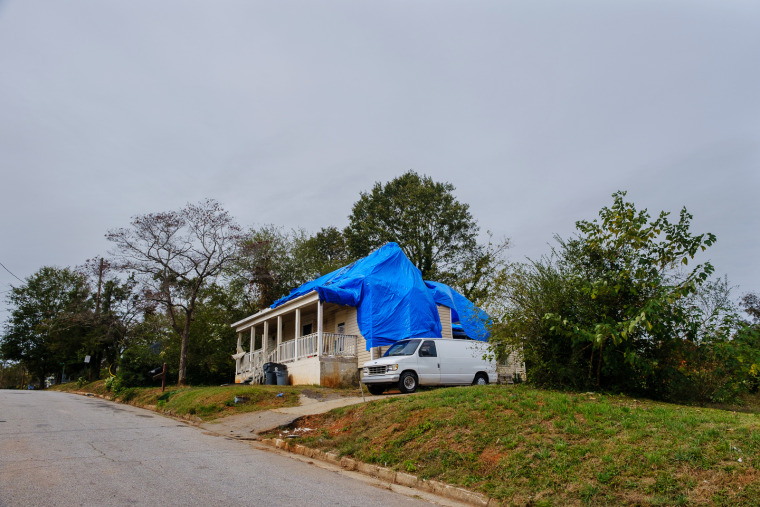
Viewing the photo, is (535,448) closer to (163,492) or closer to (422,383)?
(163,492)

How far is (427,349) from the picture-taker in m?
14.9

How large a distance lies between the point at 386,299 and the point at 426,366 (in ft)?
17.7

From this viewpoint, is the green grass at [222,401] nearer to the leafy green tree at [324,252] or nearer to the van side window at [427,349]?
the van side window at [427,349]

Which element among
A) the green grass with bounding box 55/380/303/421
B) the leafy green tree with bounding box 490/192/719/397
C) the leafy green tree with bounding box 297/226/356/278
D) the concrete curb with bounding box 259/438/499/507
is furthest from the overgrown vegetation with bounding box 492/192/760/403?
the leafy green tree with bounding box 297/226/356/278

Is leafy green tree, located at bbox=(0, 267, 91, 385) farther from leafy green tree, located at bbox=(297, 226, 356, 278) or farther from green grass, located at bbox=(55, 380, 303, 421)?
green grass, located at bbox=(55, 380, 303, 421)

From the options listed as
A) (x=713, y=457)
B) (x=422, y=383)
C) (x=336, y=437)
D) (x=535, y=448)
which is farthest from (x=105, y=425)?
(x=713, y=457)

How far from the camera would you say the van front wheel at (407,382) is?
14008mm

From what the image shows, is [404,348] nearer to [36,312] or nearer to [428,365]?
[428,365]

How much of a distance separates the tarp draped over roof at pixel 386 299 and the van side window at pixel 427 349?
11.5ft

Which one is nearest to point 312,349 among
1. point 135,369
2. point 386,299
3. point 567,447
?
point 386,299

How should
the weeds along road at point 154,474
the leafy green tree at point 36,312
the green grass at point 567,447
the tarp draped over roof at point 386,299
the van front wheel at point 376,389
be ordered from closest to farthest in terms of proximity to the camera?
the green grass at point 567,447 → the weeds along road at point 154,474 → the van front wheel at point 376,389 → the tarp draped over roof at point 386,299 → the leafy green tree at point 36,312

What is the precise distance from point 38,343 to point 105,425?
4377 centimetres

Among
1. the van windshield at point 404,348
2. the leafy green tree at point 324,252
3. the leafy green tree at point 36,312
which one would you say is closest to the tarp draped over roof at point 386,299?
the van windshield at point 404,348

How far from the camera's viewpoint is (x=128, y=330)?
35000 millimetres
